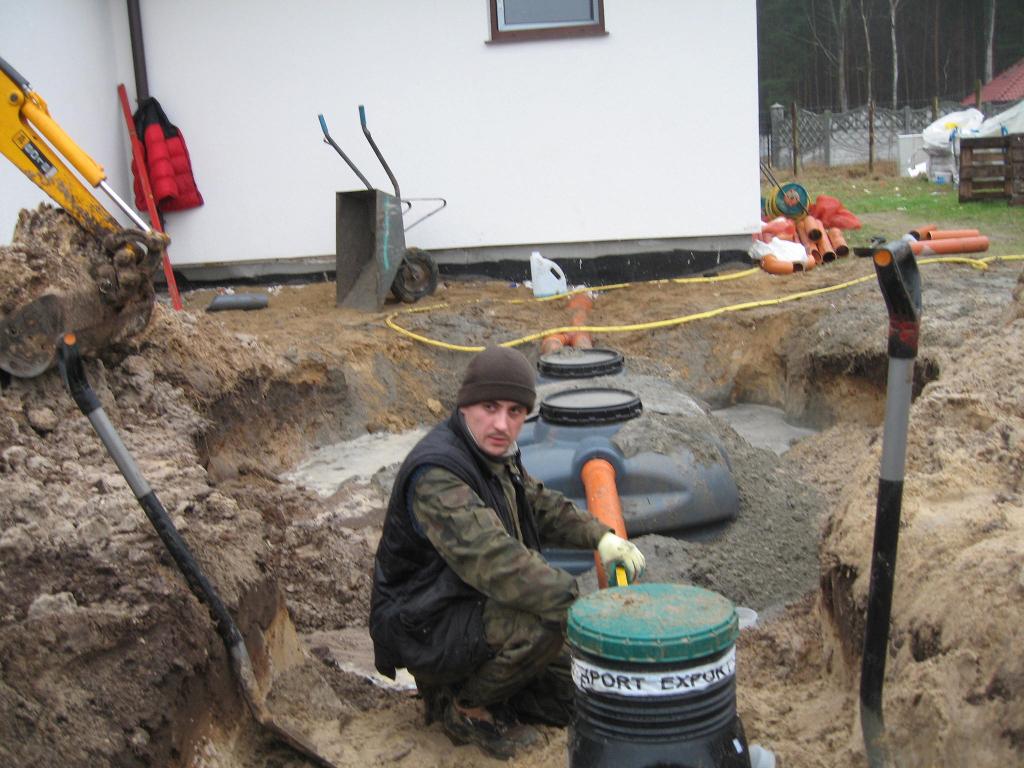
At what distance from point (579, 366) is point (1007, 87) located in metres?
26.7

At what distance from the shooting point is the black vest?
2963 millimetres

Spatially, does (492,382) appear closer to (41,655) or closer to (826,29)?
(41,655)

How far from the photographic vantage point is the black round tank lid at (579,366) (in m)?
6.32

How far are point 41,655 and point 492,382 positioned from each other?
137cm

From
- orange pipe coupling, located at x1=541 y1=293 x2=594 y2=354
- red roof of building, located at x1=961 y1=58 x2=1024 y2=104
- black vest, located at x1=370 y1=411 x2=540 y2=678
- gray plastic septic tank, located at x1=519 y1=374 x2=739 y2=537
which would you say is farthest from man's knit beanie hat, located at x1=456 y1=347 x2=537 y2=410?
red roof of building, located at x1=961 y1=58 x2=1024 y2=104

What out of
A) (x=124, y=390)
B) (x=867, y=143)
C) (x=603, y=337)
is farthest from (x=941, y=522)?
(x=867, y=143)

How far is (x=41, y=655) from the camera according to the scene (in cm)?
272

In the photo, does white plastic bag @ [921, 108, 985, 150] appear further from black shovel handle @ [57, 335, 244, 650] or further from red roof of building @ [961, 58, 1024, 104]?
black shovel handle @ [57, 335, 244, 650]

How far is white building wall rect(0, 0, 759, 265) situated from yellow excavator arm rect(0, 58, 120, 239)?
486 cm

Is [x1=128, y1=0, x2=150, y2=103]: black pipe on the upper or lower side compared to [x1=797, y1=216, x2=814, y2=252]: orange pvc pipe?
upper

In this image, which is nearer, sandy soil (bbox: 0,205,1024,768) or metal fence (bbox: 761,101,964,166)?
sandy soil (bbox: 0,205,1024,768)

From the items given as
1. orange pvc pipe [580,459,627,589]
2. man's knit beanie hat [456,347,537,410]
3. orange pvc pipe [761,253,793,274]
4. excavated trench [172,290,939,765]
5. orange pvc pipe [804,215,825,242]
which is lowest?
excavated trench [172,290,939,765]

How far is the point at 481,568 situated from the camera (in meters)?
2.76

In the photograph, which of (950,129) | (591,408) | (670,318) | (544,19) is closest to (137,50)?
(544,19)
